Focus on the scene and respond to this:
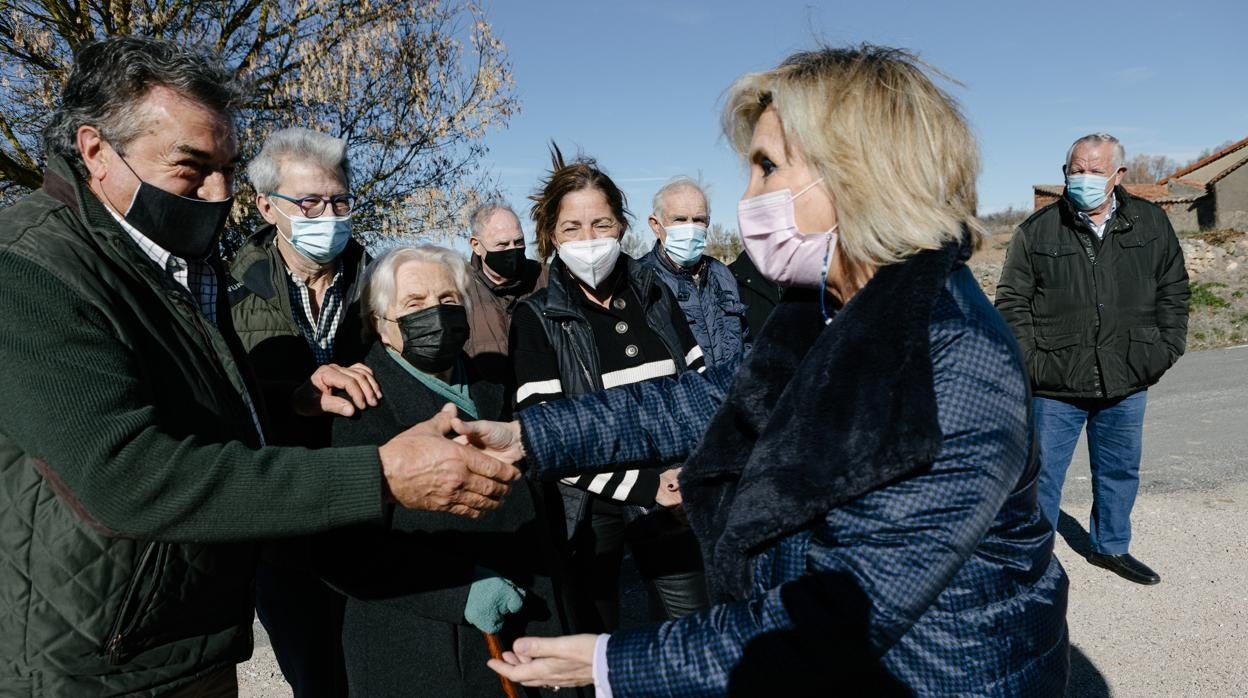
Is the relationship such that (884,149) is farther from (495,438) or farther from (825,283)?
(495,438)

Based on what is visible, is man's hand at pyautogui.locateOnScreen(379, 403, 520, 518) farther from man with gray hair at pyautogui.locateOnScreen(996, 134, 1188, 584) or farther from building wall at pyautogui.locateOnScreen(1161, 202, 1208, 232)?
building wall at pyautogui.locateOnScreen(1161, 202, 1208, 232)

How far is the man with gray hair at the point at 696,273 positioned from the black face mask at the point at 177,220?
261 cm

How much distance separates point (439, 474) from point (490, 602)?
524 mm

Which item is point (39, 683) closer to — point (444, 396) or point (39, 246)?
point (39, 246)

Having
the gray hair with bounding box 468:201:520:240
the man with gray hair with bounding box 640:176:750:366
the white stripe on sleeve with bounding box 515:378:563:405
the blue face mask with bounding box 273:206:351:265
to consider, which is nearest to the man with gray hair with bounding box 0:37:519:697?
the white stripe on sleeve with bounding box 515:378:563:405

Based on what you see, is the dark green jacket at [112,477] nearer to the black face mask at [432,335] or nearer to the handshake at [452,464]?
the handshake at [452,464]

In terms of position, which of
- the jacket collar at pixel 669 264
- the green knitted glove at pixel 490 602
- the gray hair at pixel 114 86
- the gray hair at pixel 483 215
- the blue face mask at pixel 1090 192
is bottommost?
the green knitted glove at pixel 490 602

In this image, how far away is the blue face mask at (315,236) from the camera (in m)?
3.48

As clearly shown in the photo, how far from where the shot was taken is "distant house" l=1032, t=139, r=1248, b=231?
3133 cm

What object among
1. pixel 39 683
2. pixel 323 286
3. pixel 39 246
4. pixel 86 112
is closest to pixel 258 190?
pixel 323 286

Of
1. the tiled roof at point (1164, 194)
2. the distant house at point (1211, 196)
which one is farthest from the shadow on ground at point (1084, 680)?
the tiled roof at point (1164, 194)

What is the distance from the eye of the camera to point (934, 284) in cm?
155

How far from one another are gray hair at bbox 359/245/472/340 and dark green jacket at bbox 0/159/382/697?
3.41 feet

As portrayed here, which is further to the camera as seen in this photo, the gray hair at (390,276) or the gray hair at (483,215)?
the gray hair at (483,215)
